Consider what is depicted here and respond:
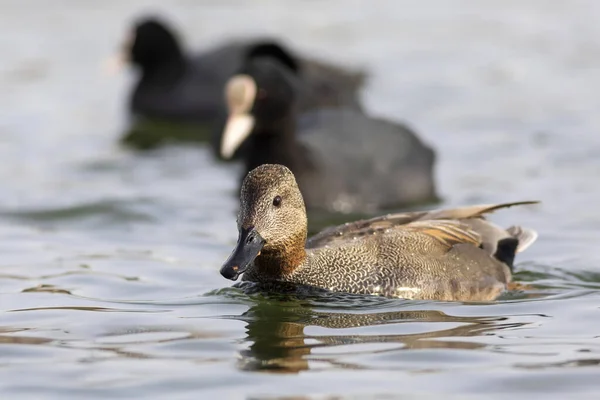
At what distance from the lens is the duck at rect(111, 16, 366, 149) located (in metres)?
17.0

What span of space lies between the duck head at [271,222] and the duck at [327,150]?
4.57 meters

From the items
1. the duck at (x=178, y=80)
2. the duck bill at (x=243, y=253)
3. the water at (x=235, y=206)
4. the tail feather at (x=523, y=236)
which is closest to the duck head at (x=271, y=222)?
the duck bill at (x=243, y=253)

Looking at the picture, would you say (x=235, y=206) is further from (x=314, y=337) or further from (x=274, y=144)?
(x=314, y=337)

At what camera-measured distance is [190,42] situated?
→ 21.5 meters

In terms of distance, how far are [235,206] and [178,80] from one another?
20.3ft

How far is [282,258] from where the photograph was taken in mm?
7871

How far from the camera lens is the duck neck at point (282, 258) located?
25.7 ft

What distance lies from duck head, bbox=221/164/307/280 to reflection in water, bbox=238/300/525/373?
0.89 feet

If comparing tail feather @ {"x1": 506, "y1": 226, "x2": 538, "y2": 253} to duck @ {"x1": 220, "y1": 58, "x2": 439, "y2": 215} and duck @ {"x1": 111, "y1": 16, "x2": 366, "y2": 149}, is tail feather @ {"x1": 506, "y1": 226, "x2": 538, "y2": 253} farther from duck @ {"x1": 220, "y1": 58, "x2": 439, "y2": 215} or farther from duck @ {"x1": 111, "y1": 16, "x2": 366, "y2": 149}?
duck @ {"x1": 111, "y1": 16, "x2": 366, "y2": 149}

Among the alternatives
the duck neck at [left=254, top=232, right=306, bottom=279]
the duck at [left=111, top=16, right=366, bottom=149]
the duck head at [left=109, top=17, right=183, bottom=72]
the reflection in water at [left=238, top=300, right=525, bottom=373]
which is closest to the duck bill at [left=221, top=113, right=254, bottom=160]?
the duck at [left=111, top=16, right=366, bottom=149]

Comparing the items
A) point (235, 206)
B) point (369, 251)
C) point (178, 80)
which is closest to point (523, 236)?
point (369, 251)

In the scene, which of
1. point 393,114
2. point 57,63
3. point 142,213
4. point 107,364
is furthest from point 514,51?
point 107,364

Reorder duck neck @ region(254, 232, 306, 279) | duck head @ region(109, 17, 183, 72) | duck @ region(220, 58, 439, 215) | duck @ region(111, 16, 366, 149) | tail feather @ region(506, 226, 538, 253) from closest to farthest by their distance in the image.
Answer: duck neck @ region(254, 232, 306, 279) → tail feather @ region(506, 226, 538, 253) → duck @ region(220, 58, 439, 215) → duck @ region(111, 16, 366, 149) → duck head @ region(109, 17, 183, 72)

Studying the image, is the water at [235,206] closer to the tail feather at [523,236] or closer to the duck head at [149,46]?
the tail feather at [523,236]
